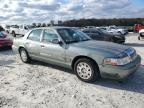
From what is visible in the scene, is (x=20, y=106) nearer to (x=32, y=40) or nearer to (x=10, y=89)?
(x=10, y=89)

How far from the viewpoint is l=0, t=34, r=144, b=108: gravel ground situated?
475 centimetres

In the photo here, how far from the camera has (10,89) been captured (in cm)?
578

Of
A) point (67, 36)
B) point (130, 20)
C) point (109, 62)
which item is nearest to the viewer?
point (109, 62)

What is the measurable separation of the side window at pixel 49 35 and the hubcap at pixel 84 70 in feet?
4.55

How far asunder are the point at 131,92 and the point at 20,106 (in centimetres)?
267

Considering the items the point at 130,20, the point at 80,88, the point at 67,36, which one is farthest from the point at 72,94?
the point at 130,20

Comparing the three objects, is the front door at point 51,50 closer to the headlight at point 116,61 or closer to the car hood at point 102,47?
the car hood at point 102,47

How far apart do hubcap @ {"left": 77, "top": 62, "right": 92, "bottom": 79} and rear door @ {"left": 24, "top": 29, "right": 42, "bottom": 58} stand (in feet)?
6.61

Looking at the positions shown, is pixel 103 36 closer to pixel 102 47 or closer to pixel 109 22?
pixel 102 47

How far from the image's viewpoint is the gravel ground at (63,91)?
475 cm

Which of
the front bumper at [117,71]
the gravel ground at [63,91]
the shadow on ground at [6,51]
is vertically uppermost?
the front bumper at [117,71]

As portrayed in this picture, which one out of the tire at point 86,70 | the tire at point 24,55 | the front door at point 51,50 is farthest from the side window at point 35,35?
the tire at point 86,70

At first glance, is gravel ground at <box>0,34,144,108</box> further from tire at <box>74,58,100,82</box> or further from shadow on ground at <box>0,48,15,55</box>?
shadow on ground at <box>0,48,15,55</box>

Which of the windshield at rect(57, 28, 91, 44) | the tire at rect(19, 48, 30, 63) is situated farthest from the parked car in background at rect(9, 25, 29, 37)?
the windshield at rect(57, 28, 91, 44)
